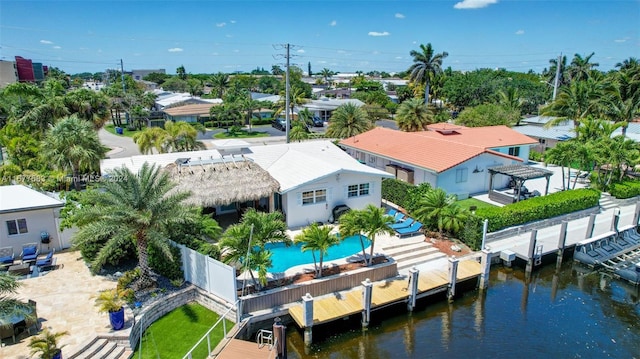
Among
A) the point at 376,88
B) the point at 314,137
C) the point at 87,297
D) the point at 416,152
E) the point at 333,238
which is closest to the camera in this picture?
the point at 87,297

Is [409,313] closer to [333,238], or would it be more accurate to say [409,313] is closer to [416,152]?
[333,238]

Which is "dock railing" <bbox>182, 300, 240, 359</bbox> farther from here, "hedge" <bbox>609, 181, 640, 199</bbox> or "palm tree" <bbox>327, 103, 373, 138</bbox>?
"palm tree" <bbox>327, 103, 373, 138</bbox>

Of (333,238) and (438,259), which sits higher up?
(333,238)

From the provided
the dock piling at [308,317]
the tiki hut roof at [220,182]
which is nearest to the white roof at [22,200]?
the tiki hut roof at [220,182]

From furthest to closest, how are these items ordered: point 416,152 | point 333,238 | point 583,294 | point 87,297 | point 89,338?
point 416,152
point 583,294
point 333,238
point 87,297
point 89,338

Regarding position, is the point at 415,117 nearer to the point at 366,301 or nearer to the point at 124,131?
the point at 366,301

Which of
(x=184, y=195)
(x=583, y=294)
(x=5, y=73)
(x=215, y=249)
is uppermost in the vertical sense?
(x=5, y=73)

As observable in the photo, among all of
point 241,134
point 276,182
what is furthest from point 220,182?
point 241,134

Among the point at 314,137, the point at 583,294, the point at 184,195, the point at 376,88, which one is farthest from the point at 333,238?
the point at 376,88
